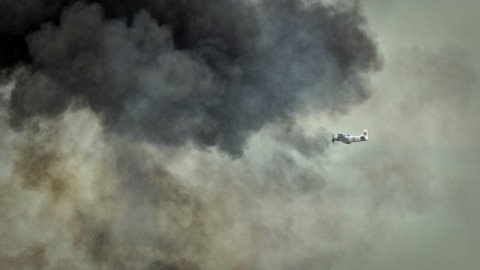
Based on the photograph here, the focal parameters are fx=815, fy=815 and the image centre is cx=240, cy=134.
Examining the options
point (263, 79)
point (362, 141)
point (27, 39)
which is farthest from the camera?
point (362, 141)

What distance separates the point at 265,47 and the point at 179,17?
9445 mm

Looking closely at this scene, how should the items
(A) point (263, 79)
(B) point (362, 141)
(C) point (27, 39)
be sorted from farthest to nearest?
(B) point (362, 141) < (A) point (263, 79) < (C) point (27, 39)

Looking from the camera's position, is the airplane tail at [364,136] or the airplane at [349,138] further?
the airplane tail at [364,136]

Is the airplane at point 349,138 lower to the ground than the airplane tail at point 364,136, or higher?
lower

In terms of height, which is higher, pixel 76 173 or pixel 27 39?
pixel 27 39

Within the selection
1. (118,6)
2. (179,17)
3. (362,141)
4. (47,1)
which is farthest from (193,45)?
(362,141)

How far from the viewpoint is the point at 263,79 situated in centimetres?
8594

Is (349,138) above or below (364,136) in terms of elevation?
below

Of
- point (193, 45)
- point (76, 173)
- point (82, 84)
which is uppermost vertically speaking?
point (193, 45)

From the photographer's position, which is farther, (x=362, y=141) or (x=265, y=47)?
(x=362, y=141)

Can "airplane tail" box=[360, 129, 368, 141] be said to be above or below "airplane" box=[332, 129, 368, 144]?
above

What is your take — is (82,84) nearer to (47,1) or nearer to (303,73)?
(47,1)

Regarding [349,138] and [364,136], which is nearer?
[349,138]

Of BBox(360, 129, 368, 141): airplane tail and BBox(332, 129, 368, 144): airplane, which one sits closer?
BBox(332, 129, 368, 144): airplane
